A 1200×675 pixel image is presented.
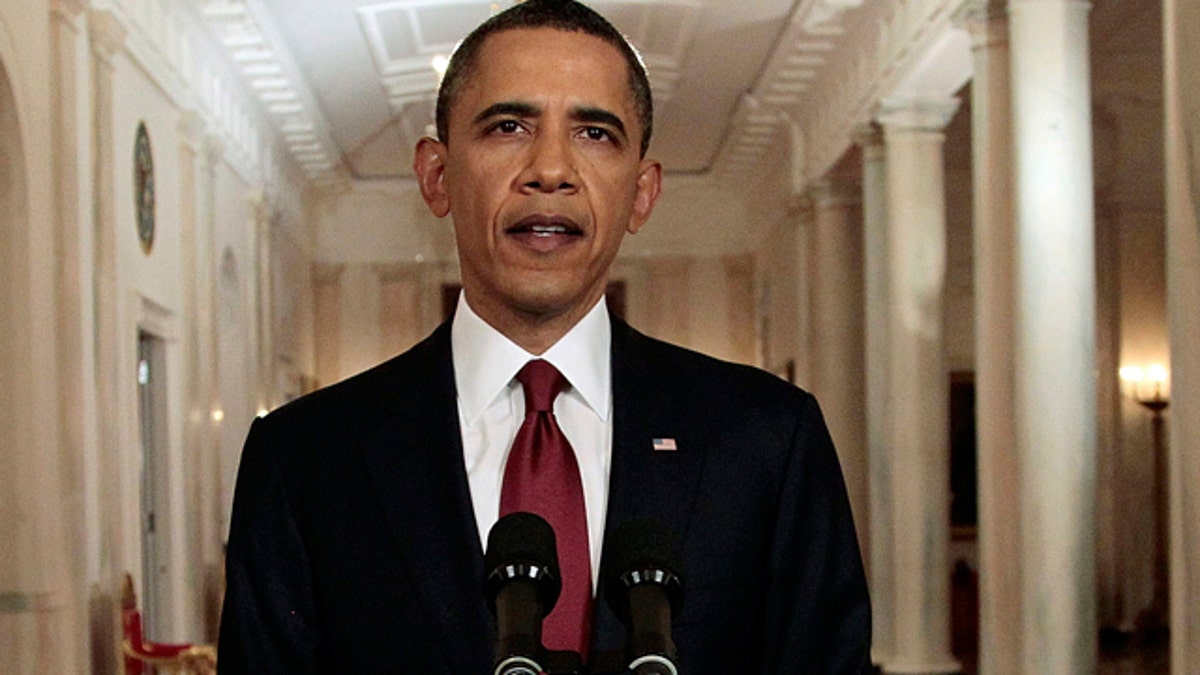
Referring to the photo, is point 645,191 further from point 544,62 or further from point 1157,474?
point 1157,474

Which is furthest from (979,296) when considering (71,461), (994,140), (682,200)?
(682,200)

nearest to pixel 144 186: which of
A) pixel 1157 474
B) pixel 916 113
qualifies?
pixel 916 113

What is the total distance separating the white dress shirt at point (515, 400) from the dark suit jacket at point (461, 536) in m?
0.04

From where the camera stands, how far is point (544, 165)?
2404 millimetres

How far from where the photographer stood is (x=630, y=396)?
2.55 metres

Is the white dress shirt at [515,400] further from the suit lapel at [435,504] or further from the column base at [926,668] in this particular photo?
the column base at [926,668]

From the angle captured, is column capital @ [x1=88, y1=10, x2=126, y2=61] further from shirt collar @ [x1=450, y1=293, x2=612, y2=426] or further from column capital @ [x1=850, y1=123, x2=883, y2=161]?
shirt collar @ [x1=450, y1=293, x2=612, y2=426]

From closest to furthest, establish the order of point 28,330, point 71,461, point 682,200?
point 28,330
point 71,461
point 682,200

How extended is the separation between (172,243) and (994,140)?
6.95 m

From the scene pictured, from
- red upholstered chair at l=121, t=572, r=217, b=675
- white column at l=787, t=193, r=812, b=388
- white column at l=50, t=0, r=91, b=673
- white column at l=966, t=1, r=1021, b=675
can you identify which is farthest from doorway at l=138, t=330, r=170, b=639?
white column at l=787, t=193, r=812, b=388

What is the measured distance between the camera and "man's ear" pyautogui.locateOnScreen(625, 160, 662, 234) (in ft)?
8.84

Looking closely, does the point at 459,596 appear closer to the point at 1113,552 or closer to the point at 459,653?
the point at 459,653

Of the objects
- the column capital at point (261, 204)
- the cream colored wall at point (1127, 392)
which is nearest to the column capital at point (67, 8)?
the column capital at point (261, 204)

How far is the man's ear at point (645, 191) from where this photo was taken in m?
2.69
